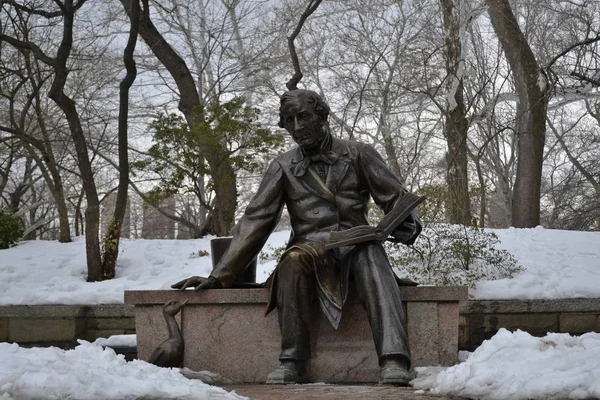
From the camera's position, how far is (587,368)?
4250mm

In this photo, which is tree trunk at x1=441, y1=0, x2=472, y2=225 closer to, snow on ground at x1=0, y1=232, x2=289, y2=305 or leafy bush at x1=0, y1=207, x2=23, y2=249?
snow on ground at x1=0, y1=232, x2=289, y2=305

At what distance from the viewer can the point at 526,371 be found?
441cm

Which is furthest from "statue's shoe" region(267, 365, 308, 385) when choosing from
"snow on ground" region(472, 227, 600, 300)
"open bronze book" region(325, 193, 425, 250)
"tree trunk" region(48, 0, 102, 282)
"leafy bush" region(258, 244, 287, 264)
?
"tree trunk" region(48, 0, 102, 282)

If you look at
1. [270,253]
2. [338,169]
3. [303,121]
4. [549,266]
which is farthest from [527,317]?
[303,121]

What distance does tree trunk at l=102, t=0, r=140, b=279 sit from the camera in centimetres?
1188

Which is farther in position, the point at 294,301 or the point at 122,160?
the point at 122,160

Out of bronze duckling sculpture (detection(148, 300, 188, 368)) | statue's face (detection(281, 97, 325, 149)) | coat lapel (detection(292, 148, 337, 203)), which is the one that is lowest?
bronze duckling sculpture (detection(148, 300, 188, 368))

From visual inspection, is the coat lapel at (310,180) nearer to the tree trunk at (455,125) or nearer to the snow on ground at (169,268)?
the snow on ground at (169,268)

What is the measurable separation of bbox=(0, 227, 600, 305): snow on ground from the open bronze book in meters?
4.02

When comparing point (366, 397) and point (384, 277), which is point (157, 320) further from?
point (366, 397)

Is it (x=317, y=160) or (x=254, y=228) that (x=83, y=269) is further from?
(x=317, y=160)

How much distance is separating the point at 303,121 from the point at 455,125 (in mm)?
7918

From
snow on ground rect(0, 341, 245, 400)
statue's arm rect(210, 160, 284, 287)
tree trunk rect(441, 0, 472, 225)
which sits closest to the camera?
snow on ground rect(0, 341, 245, 400)

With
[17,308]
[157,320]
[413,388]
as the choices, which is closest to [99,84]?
[17,308]
